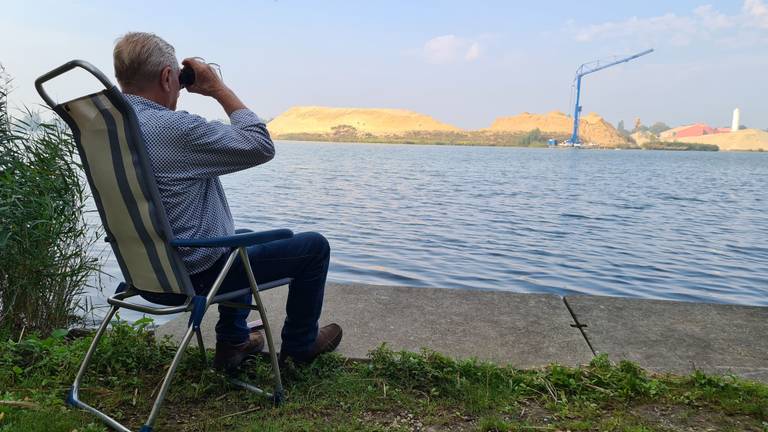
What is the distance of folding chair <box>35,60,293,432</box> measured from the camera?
2266 mm

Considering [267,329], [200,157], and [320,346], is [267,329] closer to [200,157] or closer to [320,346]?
[320,346]

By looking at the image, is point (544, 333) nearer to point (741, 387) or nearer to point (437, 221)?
point (741, 387)

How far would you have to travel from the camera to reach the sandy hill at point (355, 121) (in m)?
133

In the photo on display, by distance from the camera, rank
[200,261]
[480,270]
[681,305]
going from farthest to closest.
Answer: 1. [480,270]
2. [681,305]
3. [200,261]

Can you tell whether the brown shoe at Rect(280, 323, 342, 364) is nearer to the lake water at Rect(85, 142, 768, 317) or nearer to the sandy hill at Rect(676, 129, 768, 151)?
the lake water at Rect(85, 142, 768, 317)

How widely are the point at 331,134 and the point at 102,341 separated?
125 m

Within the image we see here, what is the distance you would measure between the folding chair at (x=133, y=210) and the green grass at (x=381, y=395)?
0.93ft

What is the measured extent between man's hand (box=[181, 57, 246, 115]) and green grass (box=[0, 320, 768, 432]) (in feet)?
3.87

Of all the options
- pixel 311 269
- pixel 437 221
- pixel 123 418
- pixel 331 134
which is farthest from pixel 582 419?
pixel 331 134

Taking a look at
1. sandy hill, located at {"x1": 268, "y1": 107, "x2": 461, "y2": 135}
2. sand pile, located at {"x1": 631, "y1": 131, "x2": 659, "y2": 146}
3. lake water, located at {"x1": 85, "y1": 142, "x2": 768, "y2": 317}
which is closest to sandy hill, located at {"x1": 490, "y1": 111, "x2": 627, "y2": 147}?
sand pile, located at {"x1": 631, "y1": 131, "x2": 659, "y2": 146}

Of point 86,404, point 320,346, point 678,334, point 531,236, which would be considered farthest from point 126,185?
point 531,236

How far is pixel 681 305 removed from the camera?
4.09 metres

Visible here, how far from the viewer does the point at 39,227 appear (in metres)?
3.42

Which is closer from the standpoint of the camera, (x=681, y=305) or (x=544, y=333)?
(x=544, y=333)
